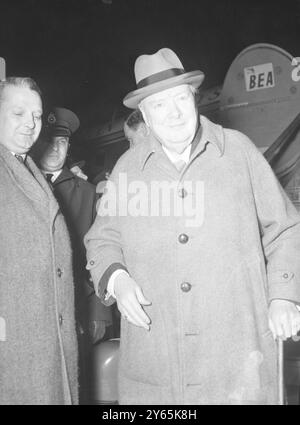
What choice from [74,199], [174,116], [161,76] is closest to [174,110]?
[174,116]

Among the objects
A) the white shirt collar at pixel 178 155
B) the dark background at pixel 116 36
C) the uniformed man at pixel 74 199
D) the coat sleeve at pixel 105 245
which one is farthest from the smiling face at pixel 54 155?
the dark background at pixel 116 36

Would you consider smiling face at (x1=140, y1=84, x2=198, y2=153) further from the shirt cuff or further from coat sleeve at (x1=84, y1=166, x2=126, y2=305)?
the shirt cuff

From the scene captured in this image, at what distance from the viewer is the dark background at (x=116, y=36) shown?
14.4 feet

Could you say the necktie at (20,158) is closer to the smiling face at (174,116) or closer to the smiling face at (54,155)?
the smiling face at (174,116)

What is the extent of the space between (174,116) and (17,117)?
0.59 m

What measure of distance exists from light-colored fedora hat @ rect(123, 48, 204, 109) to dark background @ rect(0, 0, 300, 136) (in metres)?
2.98

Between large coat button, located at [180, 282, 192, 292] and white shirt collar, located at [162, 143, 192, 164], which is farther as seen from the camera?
white shirt collar, located at [162, 143, 192, 164]

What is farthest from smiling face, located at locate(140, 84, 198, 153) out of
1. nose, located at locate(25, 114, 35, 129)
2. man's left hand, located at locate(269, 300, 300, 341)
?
man's left hand, located at locate(269, 300, 300, 341)

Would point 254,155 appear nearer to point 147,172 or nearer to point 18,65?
point 147,172

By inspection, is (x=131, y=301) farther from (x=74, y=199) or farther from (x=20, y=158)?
(x=74, y=199)

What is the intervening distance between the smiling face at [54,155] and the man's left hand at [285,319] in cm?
188

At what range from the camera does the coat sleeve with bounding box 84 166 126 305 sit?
58.7 inches

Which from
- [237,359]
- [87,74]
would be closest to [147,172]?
[237,359]
